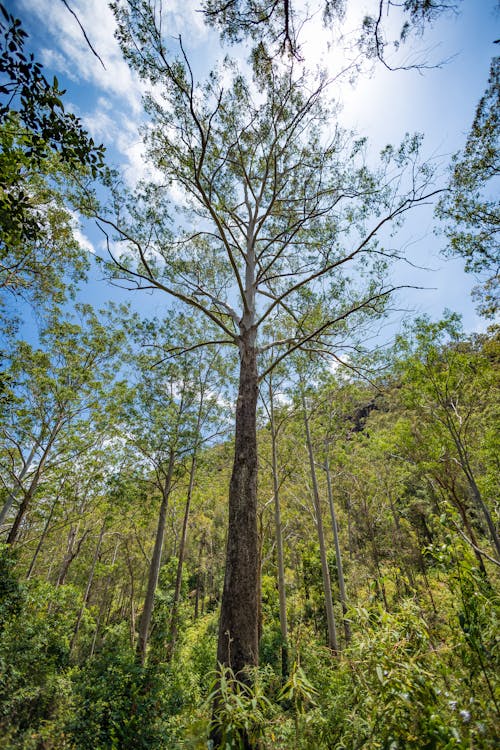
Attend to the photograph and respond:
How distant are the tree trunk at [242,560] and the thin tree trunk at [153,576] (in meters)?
6.72

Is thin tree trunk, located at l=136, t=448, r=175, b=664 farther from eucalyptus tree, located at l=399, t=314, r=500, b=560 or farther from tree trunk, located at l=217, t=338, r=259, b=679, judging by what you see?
eucalyptus tree, located at l=399, t=314, r=500, b=560

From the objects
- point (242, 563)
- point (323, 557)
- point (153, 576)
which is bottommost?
point (242, 563)

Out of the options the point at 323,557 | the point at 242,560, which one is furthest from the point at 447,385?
the point at 242,560

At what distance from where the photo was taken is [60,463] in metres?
10.3

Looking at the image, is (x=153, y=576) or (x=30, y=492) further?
(x=153, y=576)

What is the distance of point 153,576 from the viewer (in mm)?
9438

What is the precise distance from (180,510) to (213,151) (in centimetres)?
1300

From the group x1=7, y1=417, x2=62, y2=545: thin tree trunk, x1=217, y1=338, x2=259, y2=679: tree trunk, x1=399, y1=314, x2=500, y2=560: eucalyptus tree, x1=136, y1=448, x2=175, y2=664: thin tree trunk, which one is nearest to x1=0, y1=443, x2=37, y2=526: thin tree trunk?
x1=7, y1=417, x2=62, y2=545: thin tree trunk

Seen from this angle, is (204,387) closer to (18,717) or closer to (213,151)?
(213,151)

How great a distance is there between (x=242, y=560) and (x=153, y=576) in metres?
8.02

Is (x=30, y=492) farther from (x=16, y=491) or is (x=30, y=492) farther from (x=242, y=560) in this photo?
(x=242, y=560)

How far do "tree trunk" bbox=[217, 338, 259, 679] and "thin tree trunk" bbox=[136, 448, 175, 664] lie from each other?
672 cm

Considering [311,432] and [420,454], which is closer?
[420,454]

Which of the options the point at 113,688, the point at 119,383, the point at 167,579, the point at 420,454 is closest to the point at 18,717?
the point at 113,688
